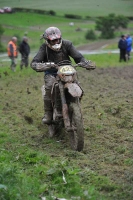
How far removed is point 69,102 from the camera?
8602 mm

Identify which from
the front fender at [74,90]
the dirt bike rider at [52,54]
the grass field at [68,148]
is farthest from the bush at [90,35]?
the front fender at [74,90]

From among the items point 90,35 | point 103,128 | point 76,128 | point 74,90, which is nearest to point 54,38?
point 74,90

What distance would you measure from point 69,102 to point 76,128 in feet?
2.01

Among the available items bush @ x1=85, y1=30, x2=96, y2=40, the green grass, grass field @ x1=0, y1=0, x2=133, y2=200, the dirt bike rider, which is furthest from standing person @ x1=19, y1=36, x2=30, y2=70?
bush @ x1=85, y1=30, x2=96, y2=40

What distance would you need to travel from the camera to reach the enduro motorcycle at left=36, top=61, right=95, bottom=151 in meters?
8.16

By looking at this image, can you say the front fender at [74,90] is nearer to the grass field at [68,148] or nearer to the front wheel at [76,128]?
the front wheel at [76,128]

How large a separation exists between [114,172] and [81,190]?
0.92 meters

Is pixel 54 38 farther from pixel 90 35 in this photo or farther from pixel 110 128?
pixel 90 35

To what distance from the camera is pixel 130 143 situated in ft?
28.5

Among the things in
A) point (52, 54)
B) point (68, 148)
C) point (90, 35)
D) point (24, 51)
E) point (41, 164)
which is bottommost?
point (90, 35)

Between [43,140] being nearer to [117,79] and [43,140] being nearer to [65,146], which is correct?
[65,146]

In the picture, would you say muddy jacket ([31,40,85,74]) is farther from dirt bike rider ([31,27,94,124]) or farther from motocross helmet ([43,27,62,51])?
motocross helmet ([43,27,62,51])

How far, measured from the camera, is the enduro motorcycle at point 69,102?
8.16m

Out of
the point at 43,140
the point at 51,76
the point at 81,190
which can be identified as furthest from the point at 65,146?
the point at 81,190
